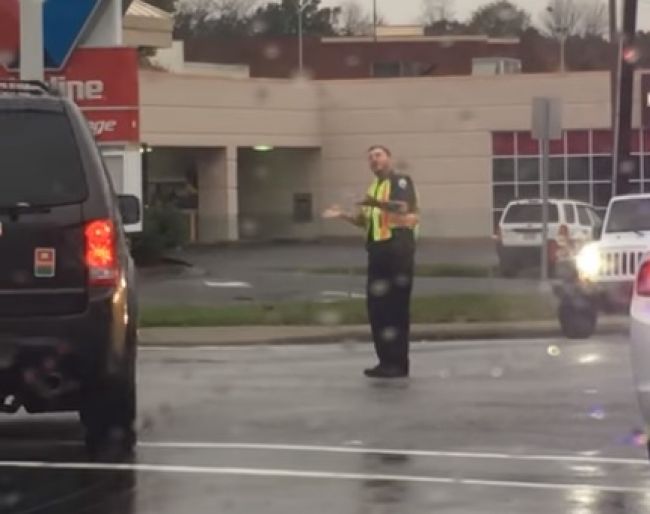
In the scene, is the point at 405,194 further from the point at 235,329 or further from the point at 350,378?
the point at 235,329

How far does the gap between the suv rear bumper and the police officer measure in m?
4.97

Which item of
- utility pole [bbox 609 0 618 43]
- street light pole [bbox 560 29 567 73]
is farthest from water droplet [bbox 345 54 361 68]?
utility pole [bbox 609 0 618 43]

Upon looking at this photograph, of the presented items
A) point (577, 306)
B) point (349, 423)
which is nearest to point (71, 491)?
point (349, 423)

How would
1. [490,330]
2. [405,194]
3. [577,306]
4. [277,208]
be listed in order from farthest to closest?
1. [277,208]
2. [490,330]
3. [577,306]
4. [405,194]

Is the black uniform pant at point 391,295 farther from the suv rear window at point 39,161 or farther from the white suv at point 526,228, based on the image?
the white suv at point 526,228

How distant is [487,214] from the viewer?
54000 millimetres

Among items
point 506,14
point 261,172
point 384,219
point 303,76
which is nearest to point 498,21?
point 506,14

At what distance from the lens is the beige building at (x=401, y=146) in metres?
53.3

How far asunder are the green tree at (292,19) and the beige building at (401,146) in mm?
32319

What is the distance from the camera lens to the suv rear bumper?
9539mm

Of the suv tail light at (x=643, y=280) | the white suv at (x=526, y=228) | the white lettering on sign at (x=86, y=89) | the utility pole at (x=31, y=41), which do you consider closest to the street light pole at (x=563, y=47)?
the white suv at (x=526, y=228)

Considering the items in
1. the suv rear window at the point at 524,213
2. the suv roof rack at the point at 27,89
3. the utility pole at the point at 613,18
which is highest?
the utility pole at the point at 613,18

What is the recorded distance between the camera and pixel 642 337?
8.73 meters

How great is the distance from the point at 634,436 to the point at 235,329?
10.7 m
